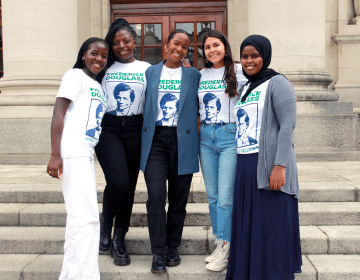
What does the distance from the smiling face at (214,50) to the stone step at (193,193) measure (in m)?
1.72

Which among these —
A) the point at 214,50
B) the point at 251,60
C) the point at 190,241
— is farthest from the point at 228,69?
the point at 190,241

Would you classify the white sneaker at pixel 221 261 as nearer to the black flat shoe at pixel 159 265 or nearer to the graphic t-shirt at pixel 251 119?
the black flat shoe at pixel 159 265

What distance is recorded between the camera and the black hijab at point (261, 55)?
8.07 feet

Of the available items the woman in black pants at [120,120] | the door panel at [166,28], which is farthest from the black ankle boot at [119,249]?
the door panel at [166,28]

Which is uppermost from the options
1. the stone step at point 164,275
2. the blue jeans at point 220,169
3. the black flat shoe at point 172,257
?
the blue jeans at point 220,169

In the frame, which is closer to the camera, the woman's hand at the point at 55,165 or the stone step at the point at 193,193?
the woman's hand at the point at 55,165

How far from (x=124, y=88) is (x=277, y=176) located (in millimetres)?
1403

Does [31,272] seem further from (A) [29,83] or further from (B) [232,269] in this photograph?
(A) [29,83]

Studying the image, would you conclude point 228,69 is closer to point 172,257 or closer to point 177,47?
point 177,47

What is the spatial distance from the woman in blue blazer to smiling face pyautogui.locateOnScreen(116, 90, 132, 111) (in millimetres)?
151

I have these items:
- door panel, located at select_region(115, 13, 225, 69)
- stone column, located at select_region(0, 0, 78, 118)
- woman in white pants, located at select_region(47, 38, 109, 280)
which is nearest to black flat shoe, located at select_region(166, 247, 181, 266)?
woman in white pants, located at select_region(47, 38, 109, 280)

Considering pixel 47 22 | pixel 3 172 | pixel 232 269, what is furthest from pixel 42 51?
pixel 232 269

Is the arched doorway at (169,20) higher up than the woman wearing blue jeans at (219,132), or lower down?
higher up

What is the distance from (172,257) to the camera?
299cm
